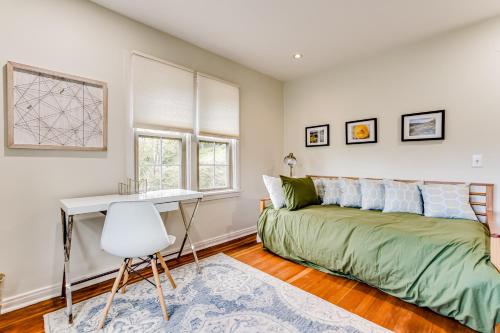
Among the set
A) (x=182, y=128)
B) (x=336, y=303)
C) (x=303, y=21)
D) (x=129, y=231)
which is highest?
(x=303, y=21)

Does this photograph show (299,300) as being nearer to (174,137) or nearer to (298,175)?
(174,137)

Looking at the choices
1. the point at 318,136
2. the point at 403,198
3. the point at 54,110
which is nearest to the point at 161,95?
the point at 54,110

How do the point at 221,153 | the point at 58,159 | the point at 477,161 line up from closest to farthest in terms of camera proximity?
the point at 58,159, the point at 477,161, the point at 221,153

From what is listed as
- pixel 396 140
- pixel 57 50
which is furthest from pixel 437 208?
pixel 57 50

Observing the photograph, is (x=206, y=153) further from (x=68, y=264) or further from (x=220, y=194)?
(x=68, y=264)

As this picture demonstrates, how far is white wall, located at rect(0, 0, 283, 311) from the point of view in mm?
1814

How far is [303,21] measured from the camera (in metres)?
2.45

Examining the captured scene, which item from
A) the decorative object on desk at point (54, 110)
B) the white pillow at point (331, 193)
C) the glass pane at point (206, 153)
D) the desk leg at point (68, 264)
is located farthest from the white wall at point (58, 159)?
the white pillow at point (331, 193)

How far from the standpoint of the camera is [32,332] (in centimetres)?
159

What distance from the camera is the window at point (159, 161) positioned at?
2586 millimetres

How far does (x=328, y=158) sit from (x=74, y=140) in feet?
10.3

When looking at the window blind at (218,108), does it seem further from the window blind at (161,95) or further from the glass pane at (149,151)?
the glass pane at (149,151)

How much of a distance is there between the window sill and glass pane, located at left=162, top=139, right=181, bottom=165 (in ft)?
1.79

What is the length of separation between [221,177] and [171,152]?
819 mm
